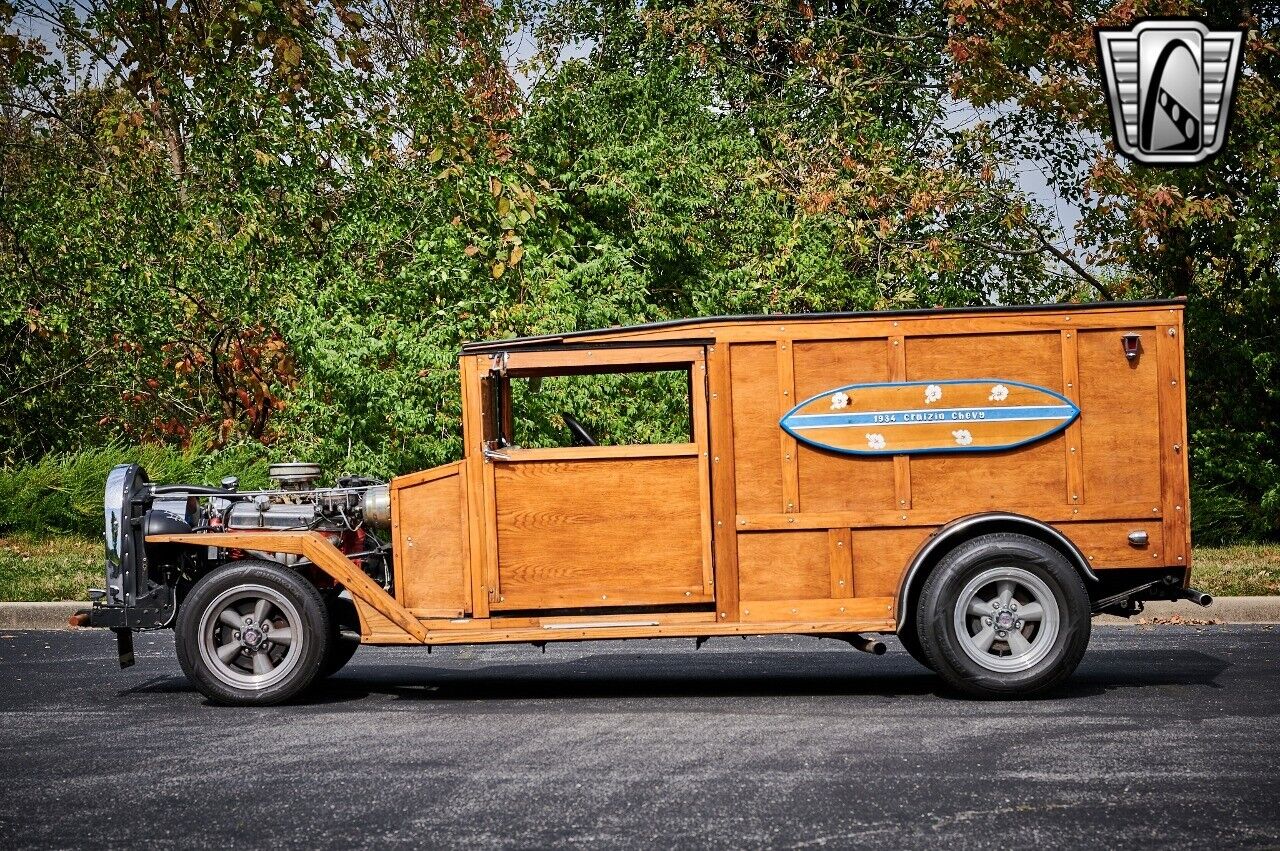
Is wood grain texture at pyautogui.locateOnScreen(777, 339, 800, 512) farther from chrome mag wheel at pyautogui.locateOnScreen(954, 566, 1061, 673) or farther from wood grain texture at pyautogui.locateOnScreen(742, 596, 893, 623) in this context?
chrome mag wheel at pyautogui.locateOnScreen(954, 566, 1061, 673)

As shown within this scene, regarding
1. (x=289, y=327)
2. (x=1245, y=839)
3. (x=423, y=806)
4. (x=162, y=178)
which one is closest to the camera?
(x=1245, y=839)

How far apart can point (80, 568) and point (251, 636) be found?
6667mm

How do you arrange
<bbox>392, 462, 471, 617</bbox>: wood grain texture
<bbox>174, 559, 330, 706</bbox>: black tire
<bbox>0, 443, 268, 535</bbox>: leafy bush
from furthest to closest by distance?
1. <bbox>0, 443, 268, 535</bbox>: leafy bush
2. <bbox>392, 462, 471, 617</bbox>: wood grain texture
3. <bbox>174, 559, 330, 706</bbox>: black tire

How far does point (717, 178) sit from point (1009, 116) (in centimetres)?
435

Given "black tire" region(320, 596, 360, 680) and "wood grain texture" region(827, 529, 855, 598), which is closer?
"wood grain texture" region(827, 529, 855, 598)

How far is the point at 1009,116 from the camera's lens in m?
18.7

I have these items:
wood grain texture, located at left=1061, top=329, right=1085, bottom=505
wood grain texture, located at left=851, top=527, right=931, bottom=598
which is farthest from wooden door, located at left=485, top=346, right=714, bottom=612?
wood grain texture, located at left=1061, top=329, right=1085, bottom=505

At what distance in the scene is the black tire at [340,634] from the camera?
27.4 feet

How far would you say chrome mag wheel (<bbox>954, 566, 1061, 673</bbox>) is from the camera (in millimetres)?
7953

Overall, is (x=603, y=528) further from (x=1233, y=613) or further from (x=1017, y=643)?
(x=1233, y=613)

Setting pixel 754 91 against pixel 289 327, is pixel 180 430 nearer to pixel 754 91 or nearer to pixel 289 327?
pixel 289 327

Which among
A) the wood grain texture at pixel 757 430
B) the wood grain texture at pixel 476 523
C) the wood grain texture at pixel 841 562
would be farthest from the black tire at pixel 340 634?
the wood grain texture at pixel 841 562

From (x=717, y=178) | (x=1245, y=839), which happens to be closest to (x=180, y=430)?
(x=717, y=178)

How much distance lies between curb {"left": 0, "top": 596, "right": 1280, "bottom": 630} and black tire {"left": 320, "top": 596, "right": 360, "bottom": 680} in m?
4.10
